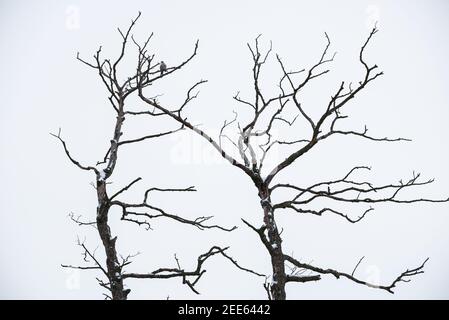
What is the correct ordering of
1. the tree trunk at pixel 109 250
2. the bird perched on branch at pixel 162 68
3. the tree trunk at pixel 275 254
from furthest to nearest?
1. the bird perched on branch at pixel 162 68
2. the tree trunk at pixel 109 250
3. the tree trunk at pixel 275 254

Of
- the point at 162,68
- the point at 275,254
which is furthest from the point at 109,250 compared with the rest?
the point at 162,68

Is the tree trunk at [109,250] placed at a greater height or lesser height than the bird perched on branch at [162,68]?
lesser

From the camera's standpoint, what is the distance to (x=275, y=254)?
5.71 metres

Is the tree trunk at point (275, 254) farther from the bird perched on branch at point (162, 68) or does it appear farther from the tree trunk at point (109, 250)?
the bird perched on branch at point (162, 68)

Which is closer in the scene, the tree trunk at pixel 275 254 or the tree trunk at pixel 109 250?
the tree trunk at pixel 275 254

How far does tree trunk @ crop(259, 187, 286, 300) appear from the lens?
18.3 feet

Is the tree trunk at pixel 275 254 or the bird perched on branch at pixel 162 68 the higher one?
the bird perched on branch at pixel 162 68

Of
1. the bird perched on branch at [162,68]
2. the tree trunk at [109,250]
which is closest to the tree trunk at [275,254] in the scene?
the tree trunk at [109,250]

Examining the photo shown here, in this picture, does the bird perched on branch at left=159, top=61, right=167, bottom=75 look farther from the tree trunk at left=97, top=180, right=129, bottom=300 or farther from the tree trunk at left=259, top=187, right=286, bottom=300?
the tree trunk at left=259, top=187, right=286, bottom=300

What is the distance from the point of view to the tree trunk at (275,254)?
18.3 ft

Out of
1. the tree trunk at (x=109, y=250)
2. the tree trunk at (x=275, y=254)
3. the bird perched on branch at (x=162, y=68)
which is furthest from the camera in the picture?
the bird perched on branch at (x=162, y=68)
